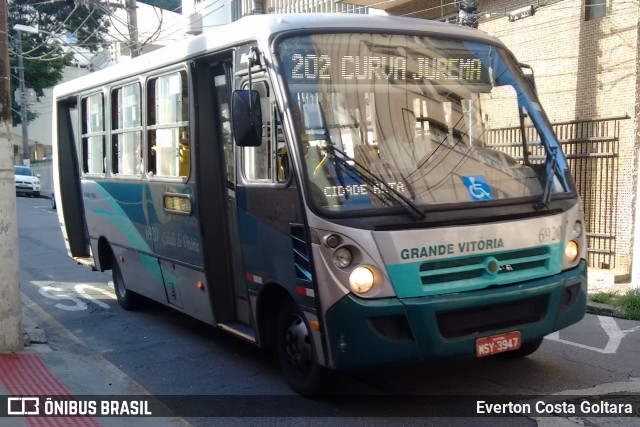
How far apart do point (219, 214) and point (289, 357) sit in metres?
1.63

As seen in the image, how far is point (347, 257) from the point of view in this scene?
522 centimetres

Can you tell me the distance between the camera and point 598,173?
40.3ft

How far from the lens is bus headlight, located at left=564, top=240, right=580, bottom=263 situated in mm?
5965

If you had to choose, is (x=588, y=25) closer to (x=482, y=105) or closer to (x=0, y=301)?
(x=482, y=105)

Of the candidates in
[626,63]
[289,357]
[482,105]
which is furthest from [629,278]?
[289,357]

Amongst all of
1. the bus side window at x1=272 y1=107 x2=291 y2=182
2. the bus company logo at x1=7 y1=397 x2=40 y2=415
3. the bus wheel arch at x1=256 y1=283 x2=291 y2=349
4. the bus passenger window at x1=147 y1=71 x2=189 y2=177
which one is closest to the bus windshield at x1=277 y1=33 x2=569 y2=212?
the bus side window at x1=272 y1=107 x2=291 y2=182

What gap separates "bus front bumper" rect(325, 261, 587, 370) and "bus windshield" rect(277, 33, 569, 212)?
0.70 meters

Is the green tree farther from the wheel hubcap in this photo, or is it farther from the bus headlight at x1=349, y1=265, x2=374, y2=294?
the bus headlight at x1=349, y1=265, x2=374, y2=294

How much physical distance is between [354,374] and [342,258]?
5.77ft

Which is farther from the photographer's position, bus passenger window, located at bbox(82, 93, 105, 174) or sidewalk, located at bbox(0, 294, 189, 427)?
bus passenger window, located at bbox(82, 93, 105, 174)

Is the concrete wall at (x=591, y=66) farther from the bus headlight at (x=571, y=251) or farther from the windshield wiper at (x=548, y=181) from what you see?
the bus headlight at (x=571, y=251)

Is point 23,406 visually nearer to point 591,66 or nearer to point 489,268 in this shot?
point 489,268

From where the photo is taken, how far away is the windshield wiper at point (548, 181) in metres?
5.86

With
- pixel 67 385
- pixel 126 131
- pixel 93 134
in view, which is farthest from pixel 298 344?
pixel 93 134
